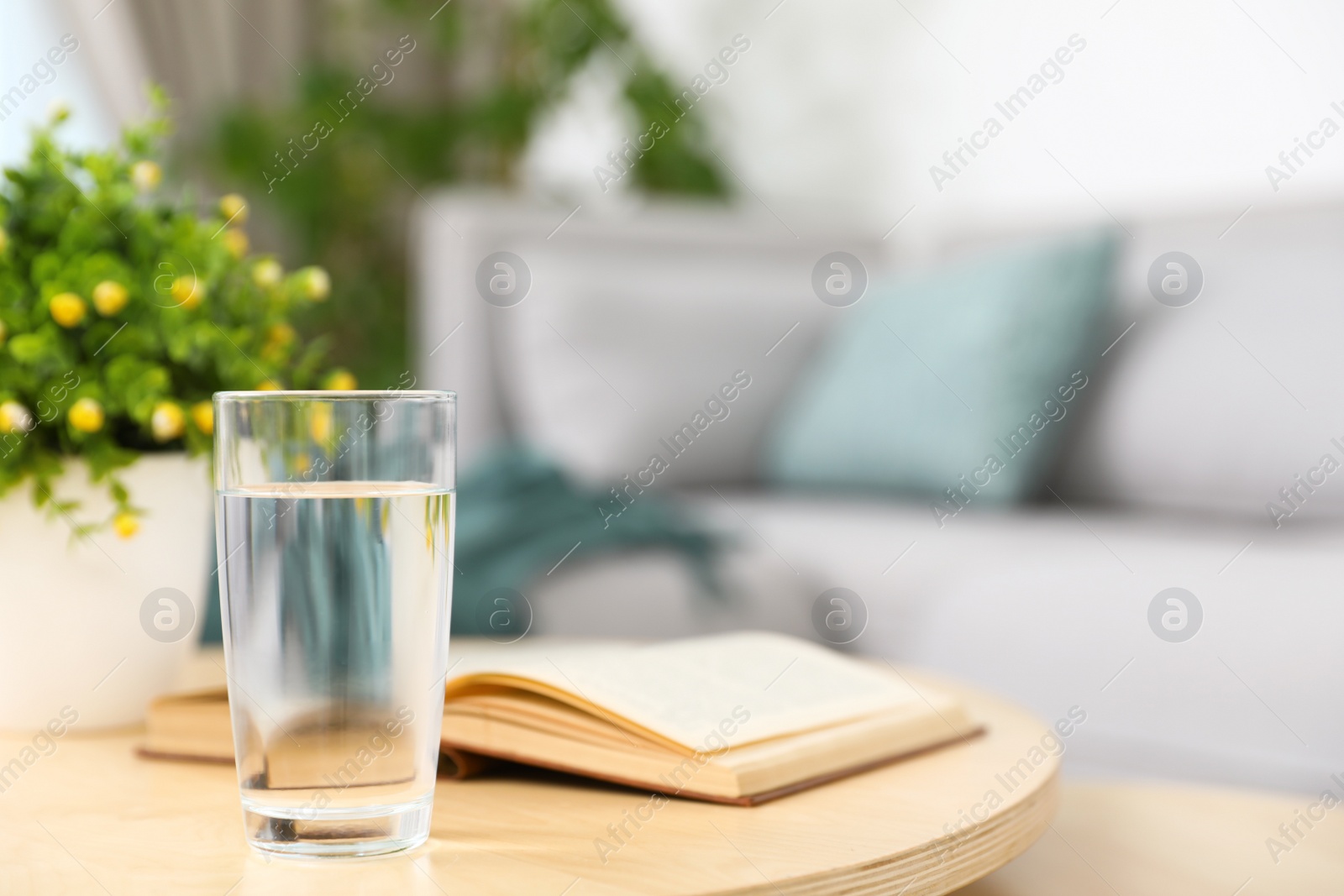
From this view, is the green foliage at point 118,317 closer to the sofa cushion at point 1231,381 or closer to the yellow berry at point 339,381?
the yellow berry at point 339,381

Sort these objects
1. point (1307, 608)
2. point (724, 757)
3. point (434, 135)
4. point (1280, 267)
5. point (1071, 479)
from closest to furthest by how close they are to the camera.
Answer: point (724, 757) → point (1307, 608) → point (1280, 267) → point (1071, 479) → point (434, 135)

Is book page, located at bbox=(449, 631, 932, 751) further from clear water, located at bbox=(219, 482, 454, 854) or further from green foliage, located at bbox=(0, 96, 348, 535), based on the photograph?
green foliage, located at bbox=(0, 96, 348, 535)

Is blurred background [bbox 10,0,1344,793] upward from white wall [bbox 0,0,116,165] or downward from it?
downward

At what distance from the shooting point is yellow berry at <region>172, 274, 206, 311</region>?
787 mm

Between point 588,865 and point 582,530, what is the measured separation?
1.09 m

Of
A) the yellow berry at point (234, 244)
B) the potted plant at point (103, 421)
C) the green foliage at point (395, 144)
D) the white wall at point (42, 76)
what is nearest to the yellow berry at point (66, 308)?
the potted plant at point (103, 421)

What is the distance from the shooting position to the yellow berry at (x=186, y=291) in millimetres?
787

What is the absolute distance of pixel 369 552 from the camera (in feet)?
1.62

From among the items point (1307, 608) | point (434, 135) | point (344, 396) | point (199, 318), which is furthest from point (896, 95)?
point (344, 396)

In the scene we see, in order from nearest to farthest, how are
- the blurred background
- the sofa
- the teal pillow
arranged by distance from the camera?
the sofa → the blurred background → the teal pillow

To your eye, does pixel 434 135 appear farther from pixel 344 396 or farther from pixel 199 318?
pixel 344 396

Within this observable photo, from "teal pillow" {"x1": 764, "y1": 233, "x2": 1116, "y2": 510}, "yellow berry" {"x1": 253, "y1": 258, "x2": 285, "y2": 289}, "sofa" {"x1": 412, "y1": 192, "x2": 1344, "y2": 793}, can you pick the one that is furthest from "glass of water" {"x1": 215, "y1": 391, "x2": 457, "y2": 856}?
"teal pillow" {"x1": 764, "y1": 233, "x2": 1116, "y2": 510}

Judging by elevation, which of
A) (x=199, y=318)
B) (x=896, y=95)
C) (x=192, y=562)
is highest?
(x=896, y=95)

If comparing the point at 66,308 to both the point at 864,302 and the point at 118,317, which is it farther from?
the point at 864,302
